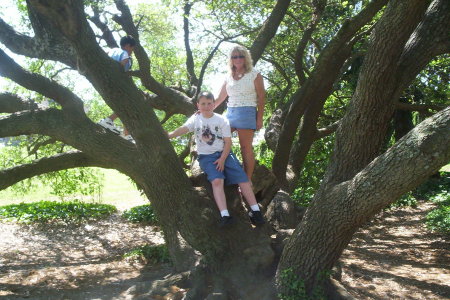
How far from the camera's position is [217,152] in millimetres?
4484

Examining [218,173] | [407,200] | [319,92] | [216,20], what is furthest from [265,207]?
[407,200]

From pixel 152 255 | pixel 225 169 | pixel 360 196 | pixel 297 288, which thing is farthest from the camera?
pixel 152 255

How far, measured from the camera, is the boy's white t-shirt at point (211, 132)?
4402 mm

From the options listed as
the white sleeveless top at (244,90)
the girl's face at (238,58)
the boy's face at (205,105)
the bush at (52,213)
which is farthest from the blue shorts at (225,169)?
the bush at (52,213)

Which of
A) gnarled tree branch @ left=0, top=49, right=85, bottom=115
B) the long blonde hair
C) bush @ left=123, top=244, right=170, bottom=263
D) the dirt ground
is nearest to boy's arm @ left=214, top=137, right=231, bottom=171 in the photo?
the long blonde hair

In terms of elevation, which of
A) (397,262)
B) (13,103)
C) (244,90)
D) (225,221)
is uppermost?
(244,90)

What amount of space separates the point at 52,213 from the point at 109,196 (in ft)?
22.5

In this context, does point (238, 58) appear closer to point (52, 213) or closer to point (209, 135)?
point (209, 135)

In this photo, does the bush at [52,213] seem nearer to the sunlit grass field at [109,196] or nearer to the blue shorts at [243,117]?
the sunlit grass field at [109,196]

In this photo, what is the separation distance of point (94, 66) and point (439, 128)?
3.22m

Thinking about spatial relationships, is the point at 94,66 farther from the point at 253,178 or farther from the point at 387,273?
the point at 387,273

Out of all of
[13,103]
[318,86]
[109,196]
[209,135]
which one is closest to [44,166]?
[13,103]

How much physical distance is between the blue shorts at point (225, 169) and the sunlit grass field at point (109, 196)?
390 inches

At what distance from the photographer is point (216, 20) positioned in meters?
9.64
